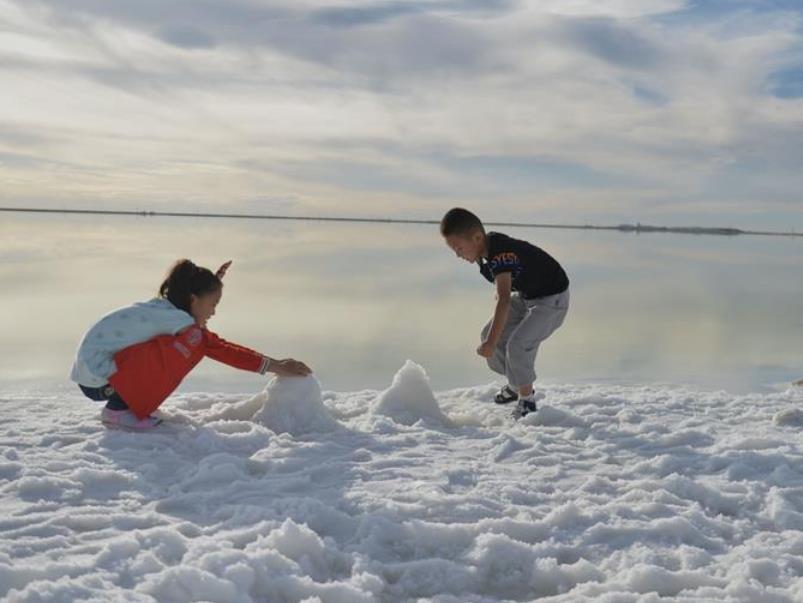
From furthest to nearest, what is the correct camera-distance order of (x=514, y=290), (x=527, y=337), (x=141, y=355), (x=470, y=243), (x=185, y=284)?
(x=514, y=290)
(x=527, y=337)
(x=470, y=243)
(x=185, y=284)
(x=141, y=355)

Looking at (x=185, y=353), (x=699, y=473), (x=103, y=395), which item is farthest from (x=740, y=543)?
(x=103, y=395)

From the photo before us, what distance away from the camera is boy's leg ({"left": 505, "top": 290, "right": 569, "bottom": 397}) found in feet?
20.0

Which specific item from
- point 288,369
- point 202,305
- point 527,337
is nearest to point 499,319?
point 527,337

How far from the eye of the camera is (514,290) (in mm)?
6523

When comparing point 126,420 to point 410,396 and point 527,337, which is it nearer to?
point 410,396

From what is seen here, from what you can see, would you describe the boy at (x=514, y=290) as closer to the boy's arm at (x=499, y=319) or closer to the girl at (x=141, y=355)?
the boy's arm at (x=499, y=319)

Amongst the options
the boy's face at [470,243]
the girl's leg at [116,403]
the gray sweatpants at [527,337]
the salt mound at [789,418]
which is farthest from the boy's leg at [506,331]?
the girl's leg at [116,403]

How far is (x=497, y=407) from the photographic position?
6.38 m

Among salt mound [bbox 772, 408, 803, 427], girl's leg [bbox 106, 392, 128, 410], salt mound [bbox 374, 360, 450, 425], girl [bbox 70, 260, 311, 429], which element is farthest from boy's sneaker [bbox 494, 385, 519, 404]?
girl's leg [bbox 106, 392, 128, 410]

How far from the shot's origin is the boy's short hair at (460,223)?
19.7ft

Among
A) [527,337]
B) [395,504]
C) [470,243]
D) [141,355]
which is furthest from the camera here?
[527,337]

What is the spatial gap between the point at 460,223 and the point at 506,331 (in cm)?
110

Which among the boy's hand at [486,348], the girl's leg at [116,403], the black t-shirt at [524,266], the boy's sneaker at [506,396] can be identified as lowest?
the boy's sneaker at [506,396]

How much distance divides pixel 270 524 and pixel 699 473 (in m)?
2.53
